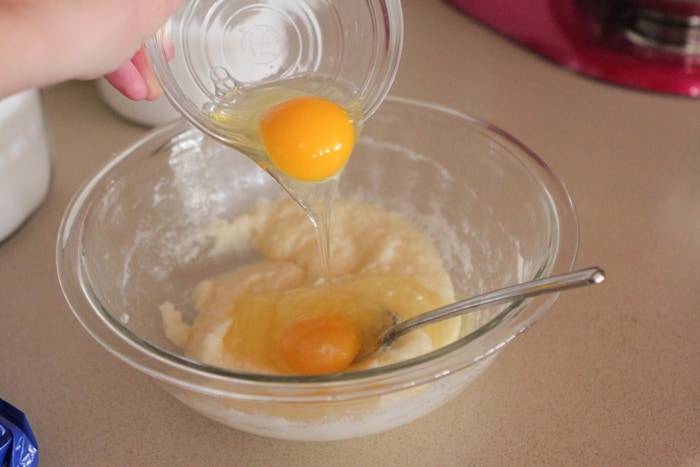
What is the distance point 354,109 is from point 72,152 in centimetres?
76

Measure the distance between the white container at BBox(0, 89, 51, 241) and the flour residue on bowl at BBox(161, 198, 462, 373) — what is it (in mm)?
329

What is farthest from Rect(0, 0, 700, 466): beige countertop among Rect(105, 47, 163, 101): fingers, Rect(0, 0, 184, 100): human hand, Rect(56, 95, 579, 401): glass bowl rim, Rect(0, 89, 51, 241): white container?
Rect(0, 0, 184, 100): human hand

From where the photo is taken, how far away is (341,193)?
1350mm

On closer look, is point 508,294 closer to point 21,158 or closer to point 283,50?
point 283,50

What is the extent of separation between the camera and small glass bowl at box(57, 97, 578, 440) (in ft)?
2.67

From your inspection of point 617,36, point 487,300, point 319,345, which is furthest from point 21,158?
point 617,36

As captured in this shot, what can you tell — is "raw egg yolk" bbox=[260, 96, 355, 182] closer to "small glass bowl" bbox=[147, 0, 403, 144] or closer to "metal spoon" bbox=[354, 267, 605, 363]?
"small glass bowl" bbox=[147, 0, 403, 144]

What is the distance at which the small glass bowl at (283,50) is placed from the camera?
1002 millimetres

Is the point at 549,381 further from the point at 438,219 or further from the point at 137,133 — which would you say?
the point at 137,133

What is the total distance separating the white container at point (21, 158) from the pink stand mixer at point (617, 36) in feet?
3.68

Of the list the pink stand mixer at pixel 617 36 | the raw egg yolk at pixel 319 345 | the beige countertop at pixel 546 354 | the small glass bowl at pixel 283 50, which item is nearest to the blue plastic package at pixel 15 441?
the beige countertop at pixel 546 354

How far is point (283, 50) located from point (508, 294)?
1.64 feet

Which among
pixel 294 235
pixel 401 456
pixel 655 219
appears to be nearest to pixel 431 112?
pixel 294 235

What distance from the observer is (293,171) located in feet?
3.22
